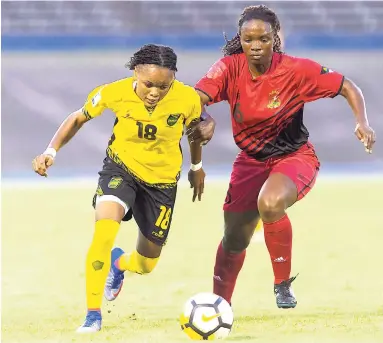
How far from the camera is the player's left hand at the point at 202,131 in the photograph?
6746mm

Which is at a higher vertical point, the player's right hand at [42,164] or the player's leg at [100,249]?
the player's right hand at [42,164]

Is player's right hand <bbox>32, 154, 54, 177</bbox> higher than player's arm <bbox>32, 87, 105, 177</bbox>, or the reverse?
player's arm <bbox>32, 87, 105, 177</bbox>

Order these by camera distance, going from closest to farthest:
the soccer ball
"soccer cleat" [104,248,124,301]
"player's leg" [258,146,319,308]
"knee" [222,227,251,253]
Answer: the soccer ball < "player's leg" [258,146,319,308] < "knee" [222,227,251,253] < "soccer cleat" [104,248,124,301]

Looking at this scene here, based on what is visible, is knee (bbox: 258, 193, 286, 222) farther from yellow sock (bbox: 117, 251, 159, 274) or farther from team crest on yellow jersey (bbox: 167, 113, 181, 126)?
yellow sock (bbox: 117, 251, 159, 274)

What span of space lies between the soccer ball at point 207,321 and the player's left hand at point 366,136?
51.5 inches

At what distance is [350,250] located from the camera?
10.6 m

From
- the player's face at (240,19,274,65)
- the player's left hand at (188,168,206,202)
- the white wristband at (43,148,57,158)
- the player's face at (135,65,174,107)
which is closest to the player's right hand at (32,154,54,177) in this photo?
the white wristband at (43,148,57,158)

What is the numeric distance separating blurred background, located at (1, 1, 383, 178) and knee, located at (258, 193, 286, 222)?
11342mm

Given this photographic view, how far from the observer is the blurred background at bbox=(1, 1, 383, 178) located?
61.2 ft

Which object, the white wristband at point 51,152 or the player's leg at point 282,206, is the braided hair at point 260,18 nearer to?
the player's leg at point 282,206

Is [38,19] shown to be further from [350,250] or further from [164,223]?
[164,223]

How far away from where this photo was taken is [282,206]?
21.9ft

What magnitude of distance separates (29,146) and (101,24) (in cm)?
384

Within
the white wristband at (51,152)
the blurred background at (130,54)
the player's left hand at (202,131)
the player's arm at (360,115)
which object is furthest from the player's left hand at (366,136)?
the blurred background at (130,54)
